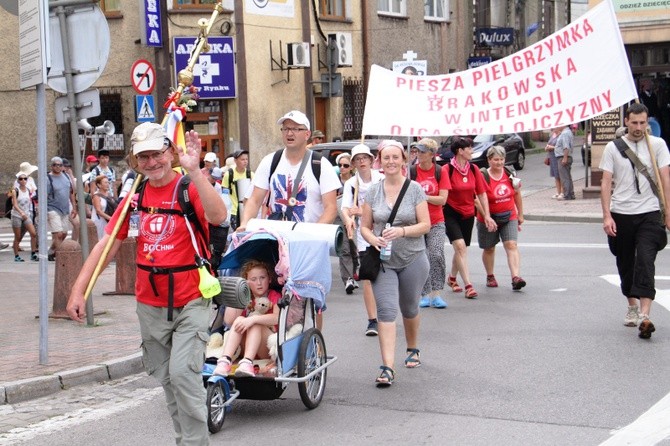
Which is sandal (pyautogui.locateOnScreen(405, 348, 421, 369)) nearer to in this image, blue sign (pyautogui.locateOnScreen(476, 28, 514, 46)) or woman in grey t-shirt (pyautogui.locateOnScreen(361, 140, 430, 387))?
woman in grey t-shirt (pyautogui.locateOnScreen(361, 140, 430, 387))

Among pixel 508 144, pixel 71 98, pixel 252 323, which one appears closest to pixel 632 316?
pixel 252 323

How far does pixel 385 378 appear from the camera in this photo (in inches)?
309

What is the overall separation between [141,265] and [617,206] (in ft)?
16.2

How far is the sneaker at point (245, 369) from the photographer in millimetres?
6949

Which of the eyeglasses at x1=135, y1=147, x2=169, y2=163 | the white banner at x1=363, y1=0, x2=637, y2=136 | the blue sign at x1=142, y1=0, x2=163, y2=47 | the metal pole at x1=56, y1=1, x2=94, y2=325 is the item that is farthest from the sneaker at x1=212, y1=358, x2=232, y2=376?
the blue sign at x1=142, y1=0, x2=163, y2=47

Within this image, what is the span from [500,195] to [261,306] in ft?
18.6

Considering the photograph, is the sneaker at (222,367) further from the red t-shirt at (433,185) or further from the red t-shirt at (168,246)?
the red t-shirt at (433,185)

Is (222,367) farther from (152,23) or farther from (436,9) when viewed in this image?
(436,9)

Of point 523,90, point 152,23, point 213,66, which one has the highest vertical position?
point 152,23

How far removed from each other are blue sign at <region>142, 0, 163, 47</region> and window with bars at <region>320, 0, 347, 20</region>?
20.5ft

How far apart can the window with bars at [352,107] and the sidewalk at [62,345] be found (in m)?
19.6

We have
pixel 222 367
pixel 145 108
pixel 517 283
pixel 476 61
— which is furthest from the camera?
pixel 476 61

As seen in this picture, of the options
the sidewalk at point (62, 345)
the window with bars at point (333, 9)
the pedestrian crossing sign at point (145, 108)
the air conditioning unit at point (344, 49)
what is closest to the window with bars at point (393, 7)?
the window with bars at point (333, 9)

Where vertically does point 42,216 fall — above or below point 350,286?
above
